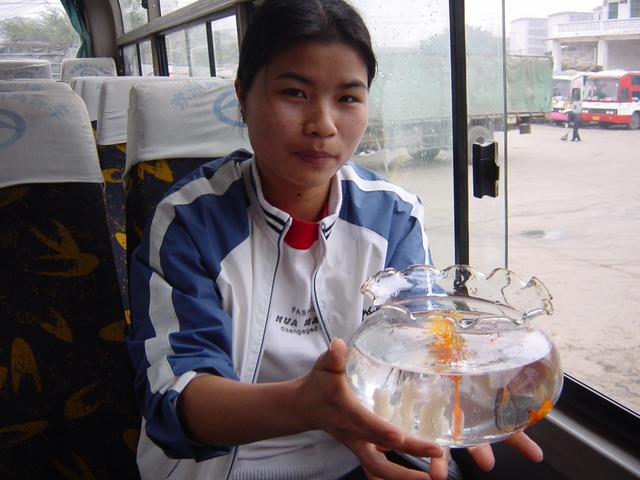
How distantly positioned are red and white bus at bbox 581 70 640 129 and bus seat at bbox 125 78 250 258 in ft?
2.50

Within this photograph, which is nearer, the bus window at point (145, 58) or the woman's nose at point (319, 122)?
the woman's nose at point (319, 122)

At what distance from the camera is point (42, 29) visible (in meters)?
7.14

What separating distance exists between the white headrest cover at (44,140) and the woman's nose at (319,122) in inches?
20.4

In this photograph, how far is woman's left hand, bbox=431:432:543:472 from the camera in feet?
1.94

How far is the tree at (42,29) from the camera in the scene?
21.9 feet

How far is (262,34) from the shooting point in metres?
0.80

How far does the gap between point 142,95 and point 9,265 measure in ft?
1.36

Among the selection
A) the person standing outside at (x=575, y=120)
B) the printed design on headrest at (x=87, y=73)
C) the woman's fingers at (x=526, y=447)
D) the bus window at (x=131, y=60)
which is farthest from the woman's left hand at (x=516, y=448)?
the bus window at (x=131, y=60)

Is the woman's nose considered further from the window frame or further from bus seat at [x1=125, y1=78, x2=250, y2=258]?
the window frame

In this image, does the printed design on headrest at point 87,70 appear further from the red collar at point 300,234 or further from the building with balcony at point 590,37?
the red collar at point 300,234

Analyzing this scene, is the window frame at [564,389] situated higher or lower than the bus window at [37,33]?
lower

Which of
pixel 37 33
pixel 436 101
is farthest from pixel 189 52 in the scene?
pixel 37 33

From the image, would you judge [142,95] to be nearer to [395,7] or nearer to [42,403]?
[42,403]

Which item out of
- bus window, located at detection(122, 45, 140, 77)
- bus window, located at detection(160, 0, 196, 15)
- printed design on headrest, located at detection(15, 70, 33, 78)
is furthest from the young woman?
bus window, located at detection(122, 45, 140, 77)
